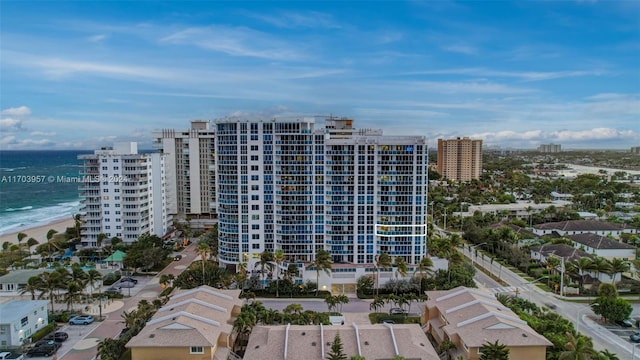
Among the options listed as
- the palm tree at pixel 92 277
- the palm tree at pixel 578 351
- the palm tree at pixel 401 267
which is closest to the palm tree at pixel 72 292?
the palm tree at pixel 92 277

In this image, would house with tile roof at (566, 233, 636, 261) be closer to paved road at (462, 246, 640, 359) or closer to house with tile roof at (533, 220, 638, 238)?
house with tile roof at (533, 220, 638, 238)

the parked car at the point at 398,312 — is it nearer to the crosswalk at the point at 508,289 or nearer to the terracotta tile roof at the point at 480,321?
the terracotta tile roof at the point at 480,321

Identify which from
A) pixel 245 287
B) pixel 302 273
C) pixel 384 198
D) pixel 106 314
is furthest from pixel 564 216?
pixel 106 314

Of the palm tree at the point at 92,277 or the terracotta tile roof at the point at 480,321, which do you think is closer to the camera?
the terracotta tile roof at the point at 480,321

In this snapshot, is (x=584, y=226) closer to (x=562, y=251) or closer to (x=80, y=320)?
(x=562, y=251)

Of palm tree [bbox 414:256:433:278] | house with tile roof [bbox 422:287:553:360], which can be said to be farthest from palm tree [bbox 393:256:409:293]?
house with tile roof [bbox 422:287:553:360]

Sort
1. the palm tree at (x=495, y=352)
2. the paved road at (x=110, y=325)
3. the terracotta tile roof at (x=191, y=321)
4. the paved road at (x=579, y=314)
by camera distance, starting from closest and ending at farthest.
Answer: the palm tree at (x=495, y=352) → the terracotta tile roof at (x=191, y=321) → the paved road at (x=110, y=325) → the paved road at (x=579, y=314)

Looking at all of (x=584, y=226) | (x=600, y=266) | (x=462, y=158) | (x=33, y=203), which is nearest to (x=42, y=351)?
(x=600, y=266)
